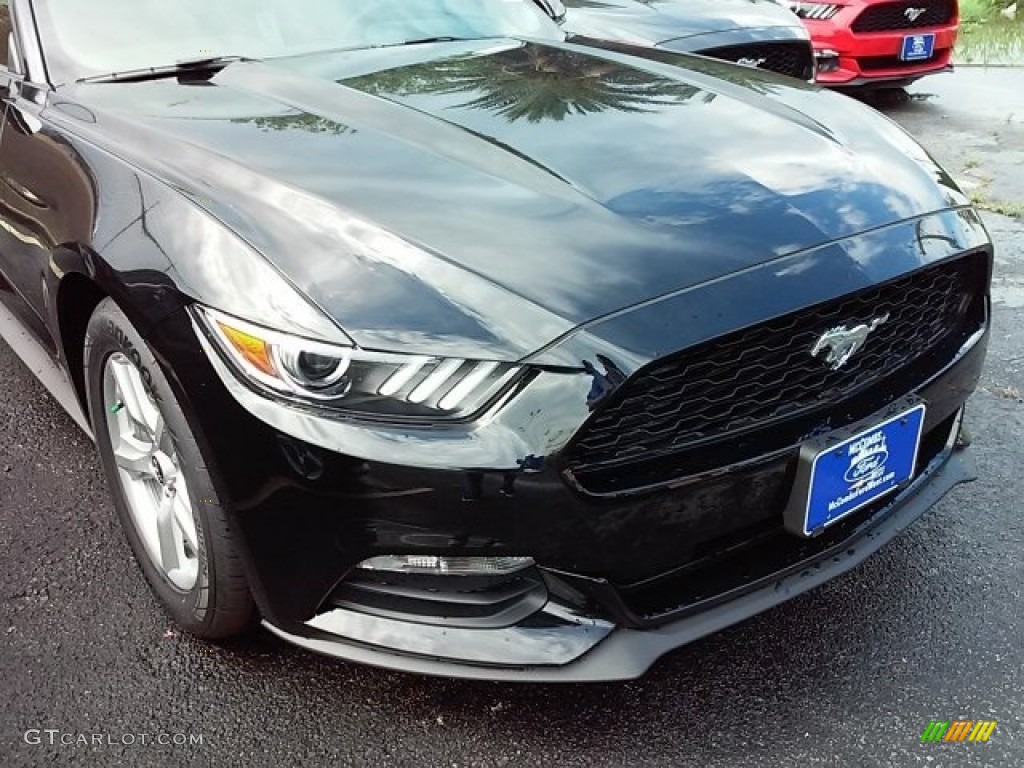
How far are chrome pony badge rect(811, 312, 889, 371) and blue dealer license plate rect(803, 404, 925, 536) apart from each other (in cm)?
14

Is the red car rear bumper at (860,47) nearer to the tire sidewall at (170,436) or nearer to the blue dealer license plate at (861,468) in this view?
the blue dealer license plate at (861,468)

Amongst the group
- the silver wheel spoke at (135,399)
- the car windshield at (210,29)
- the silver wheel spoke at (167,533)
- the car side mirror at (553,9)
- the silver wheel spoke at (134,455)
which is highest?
the car windshield at (210,29)

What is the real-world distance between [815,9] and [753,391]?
21.0 ft

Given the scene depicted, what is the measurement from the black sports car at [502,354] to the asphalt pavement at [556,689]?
18 centimetres

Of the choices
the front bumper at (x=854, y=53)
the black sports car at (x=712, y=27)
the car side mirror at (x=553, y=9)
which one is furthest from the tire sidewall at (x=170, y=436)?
the front bumper at (x=854, y=53)

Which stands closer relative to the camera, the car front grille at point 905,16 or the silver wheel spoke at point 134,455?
the silver wheel spoke at point 134,455

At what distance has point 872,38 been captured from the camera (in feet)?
23.5

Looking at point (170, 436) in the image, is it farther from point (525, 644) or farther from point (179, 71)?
point (179, 71)

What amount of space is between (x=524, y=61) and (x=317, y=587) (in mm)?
1686

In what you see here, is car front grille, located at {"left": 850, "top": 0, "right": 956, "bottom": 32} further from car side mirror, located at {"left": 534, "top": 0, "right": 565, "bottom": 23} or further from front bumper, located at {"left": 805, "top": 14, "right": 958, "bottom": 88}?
car side mirror, located at {"left": 534, "top": 0, "right": 565, "bottom": 23}

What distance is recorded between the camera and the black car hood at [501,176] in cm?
169

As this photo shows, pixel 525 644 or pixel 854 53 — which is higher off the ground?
pixel 525 644

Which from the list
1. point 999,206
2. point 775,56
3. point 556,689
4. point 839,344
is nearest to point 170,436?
point 556,689

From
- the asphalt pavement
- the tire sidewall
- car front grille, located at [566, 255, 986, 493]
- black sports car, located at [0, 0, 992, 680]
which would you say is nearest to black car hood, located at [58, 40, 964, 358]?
black sports car, located at [0, 0, 992, 680]
